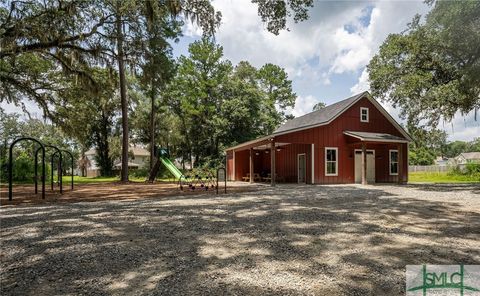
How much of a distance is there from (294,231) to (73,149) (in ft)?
200

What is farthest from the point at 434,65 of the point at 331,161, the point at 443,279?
the point at 443,279

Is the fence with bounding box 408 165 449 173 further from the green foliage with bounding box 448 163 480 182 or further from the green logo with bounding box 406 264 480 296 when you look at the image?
the green logo with bounding box 406 264 480 296

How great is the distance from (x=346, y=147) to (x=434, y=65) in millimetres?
6310

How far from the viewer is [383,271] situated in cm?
354

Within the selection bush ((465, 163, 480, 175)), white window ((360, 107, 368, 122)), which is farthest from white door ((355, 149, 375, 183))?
bush ((465, 163, 480, 175))

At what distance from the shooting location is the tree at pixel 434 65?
12148mm

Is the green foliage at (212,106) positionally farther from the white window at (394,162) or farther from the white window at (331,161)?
the white window at (394,162)

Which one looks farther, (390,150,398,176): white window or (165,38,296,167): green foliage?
(165,38,296,167): green foliage

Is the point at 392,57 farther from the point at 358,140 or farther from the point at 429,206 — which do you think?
the point at 429,206

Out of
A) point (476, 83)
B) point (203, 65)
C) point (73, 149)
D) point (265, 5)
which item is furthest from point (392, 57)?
point (73, 149)

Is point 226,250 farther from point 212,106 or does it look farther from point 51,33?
point 212,106

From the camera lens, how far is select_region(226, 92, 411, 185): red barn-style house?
17656mm

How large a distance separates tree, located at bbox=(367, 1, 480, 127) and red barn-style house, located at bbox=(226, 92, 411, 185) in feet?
9.03

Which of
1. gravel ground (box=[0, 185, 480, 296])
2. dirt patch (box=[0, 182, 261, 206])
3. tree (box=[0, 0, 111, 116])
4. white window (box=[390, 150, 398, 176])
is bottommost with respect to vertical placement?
dirt patch (box=[0, 182, 261, 206])
